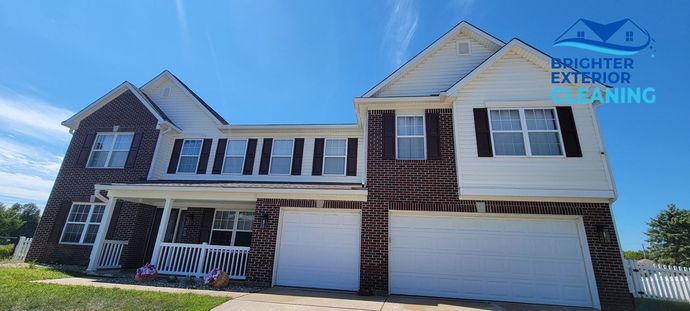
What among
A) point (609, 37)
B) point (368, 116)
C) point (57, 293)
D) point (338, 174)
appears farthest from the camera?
point (338, 174)

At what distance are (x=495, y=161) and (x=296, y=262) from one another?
657cm

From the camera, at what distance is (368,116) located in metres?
10.2

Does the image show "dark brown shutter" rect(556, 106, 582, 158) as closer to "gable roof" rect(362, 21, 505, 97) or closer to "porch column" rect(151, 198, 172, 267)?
"gable roof" rect(362, 21, 505, 97)

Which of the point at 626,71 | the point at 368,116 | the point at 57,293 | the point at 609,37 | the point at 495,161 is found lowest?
the point at 57,293

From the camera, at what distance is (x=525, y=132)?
9008mm

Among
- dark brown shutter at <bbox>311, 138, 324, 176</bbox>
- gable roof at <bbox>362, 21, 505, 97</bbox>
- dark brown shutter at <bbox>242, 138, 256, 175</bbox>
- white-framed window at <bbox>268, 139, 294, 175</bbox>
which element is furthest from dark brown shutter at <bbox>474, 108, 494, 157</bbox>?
dark brown shutter at <bbox>242, 138, 256, 175</bbox>

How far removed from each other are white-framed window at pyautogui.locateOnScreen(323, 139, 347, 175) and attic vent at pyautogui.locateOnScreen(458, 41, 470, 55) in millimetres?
5612

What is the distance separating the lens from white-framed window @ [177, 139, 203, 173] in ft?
43.9

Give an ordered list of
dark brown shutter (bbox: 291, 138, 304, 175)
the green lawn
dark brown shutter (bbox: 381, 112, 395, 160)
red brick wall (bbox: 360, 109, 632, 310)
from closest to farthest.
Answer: the green lawn → red brick wall (bbox: 360, 109, 632, 310) → dark brown shutter (bbox: 381, 112, 395, 160) → dark brown shutter (bbox: 291, 138, 304, 175)

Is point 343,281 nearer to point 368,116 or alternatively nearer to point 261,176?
point 368,116

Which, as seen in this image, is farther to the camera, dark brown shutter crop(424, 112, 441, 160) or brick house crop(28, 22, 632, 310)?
A: dark brown shutter crop(424, 112, 441, 160)

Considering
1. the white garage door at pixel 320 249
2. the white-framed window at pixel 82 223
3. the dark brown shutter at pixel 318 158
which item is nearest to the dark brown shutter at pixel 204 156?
the white-framed window at pixel 82 223

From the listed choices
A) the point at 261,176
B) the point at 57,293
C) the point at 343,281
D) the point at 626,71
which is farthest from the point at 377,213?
the point at 626,71

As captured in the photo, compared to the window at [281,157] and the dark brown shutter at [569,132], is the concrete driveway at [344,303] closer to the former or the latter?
the dark brown shutter at [569,132]
